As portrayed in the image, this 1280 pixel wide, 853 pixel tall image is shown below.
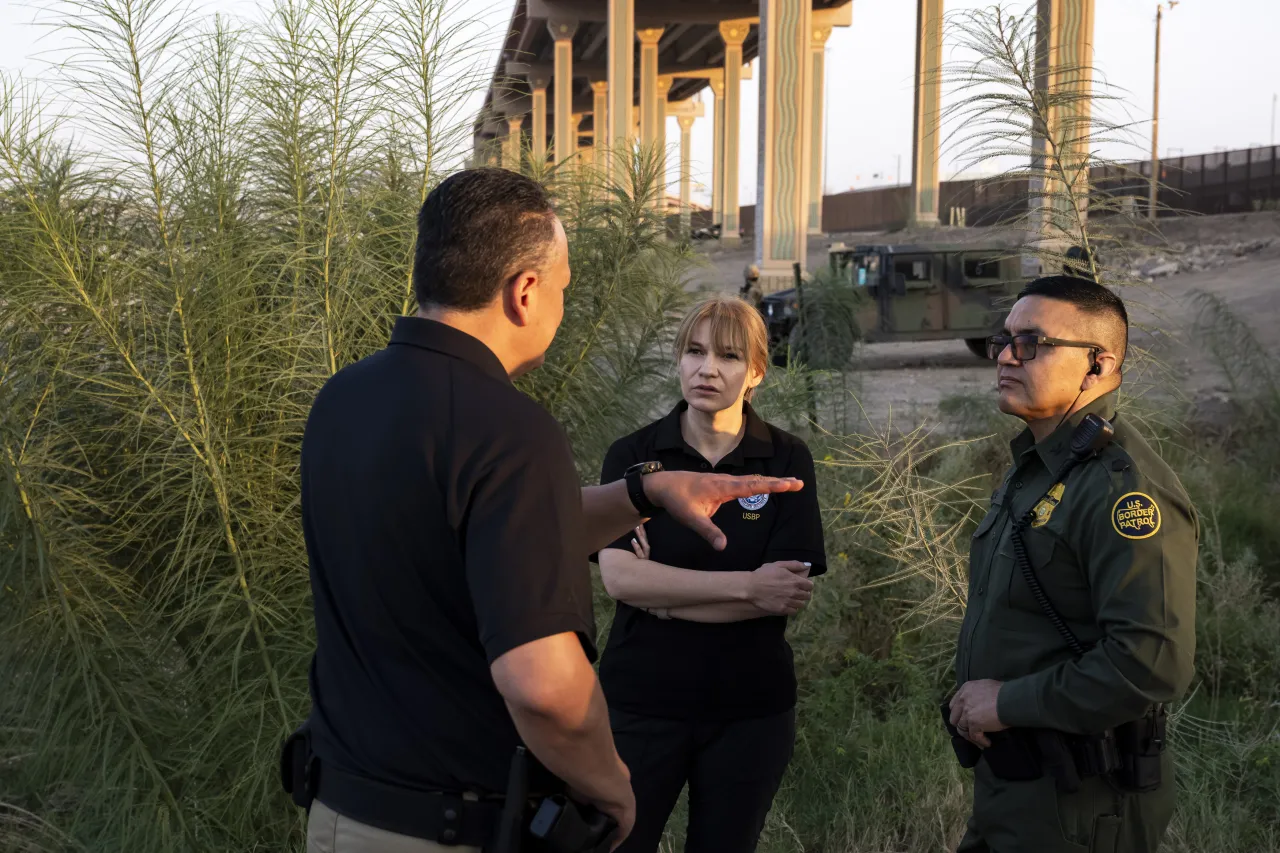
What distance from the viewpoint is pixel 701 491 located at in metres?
2.26

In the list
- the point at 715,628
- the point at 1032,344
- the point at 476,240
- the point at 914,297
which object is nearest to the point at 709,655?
the point at 715,628

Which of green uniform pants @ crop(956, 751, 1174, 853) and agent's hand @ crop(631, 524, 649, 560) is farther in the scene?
agent's hand @ crop(631, 524, 649, 560)

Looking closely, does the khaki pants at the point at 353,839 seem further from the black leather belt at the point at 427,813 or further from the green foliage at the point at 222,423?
the green foliage at the point at 222,423

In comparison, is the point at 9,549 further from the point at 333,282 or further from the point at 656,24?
the point at 656,24

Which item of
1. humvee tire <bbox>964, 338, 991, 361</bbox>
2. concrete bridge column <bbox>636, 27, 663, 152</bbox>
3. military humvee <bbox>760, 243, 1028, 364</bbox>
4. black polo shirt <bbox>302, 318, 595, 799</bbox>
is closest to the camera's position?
black polo shirt <bbox>302, 318, 595, 799</bbox>

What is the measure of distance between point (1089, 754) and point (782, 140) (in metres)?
22.6

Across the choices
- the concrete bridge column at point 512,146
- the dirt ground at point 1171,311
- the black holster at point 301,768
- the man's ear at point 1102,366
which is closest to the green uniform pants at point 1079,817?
the man's ear at point 1102,366

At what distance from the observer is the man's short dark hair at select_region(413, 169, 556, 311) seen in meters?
1.85

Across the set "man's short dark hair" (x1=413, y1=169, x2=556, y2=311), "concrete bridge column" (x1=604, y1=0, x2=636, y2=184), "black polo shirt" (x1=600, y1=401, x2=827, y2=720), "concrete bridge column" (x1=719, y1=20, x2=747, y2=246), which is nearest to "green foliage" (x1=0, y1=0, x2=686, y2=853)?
"black polo shirt" (x1=600, y1=401, x2=827, y2=720)

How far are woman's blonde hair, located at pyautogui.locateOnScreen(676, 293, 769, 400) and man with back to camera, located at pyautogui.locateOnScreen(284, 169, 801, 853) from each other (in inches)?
47.5

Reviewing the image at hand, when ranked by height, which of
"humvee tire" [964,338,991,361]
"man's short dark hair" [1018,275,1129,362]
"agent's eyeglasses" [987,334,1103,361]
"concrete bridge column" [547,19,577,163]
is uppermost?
"concrete bridge column" [547,19,577,163]

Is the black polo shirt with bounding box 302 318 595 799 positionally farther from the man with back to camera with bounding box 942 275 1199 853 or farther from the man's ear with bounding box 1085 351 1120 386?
the man's ear with bounding box 1085 351 1120 386

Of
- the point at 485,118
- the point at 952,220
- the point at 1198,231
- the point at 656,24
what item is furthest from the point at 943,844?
the point at 656,24

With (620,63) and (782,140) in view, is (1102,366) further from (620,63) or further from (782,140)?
(620,63)
